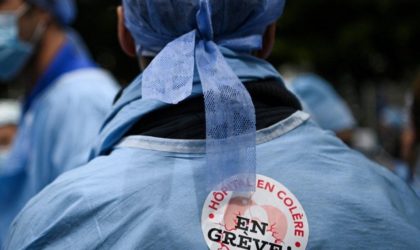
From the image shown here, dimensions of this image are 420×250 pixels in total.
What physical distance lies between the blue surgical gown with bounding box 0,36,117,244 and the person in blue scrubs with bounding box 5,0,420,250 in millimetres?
1553

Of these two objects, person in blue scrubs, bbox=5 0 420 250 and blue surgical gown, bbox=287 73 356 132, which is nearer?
person in blue scrubs, bbox=5 0 420 250

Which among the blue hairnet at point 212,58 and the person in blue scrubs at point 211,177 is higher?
the blue hairnet at point 212,58

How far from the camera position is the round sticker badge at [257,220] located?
4.75 ft

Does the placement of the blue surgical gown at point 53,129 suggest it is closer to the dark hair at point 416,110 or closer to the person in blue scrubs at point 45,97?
the person in blue scrubs at point 45,97

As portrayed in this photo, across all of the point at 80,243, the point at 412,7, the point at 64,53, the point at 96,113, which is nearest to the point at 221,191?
the point at 80,243

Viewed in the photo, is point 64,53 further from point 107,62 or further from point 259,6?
point 107,62

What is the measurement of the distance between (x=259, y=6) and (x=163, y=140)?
1.20 ft

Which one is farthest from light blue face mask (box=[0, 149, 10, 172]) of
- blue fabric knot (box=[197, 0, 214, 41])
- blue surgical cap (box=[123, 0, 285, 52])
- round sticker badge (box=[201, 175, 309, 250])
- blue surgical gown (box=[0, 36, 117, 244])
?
round sticker badge (box=[201, 175, 309, 250])

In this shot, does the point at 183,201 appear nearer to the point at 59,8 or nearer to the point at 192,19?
the point at 192,19

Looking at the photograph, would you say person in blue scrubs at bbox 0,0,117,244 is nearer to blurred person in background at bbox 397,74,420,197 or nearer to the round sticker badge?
blurred person in background at bbox 397,74,420,197

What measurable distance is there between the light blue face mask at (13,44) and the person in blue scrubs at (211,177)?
6.67 ft

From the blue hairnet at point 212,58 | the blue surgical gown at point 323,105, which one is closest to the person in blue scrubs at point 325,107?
the blue surgical gown at point 323,105

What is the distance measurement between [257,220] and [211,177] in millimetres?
121

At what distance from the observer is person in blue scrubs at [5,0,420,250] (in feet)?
4.78
